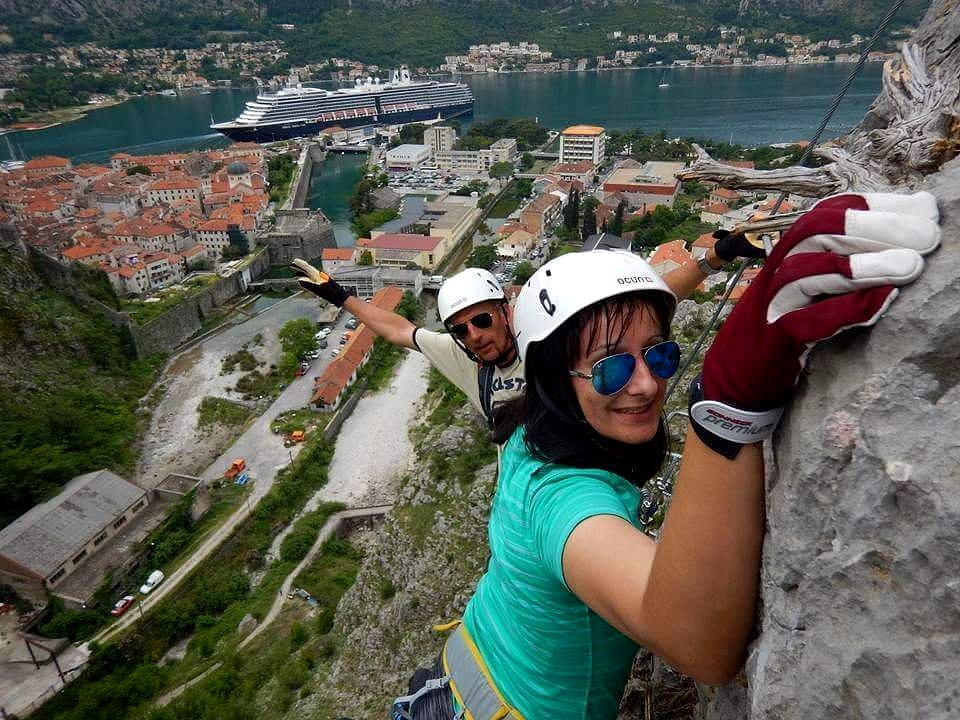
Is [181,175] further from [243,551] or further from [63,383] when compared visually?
[243,551]

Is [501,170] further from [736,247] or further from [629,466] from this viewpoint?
[629,466]

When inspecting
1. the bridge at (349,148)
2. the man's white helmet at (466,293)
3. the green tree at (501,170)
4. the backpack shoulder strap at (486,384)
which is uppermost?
the man's white helmet at (466,293)

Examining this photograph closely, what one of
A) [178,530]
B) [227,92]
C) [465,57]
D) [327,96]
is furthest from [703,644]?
[465,57]

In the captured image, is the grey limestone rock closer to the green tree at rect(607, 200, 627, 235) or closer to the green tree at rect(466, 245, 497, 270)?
the green tree at rect(466, 245, 497, 270)

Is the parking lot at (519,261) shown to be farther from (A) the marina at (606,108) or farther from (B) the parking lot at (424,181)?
(A) the marina at (606,108)

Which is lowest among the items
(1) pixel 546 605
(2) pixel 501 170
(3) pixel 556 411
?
(2) pixel 501 170

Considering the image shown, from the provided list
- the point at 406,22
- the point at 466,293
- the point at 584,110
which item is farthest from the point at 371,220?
the point at 406,22

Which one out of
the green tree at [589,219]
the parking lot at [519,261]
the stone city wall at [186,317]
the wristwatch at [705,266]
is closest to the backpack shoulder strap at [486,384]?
the wristwatch at [705,266]
